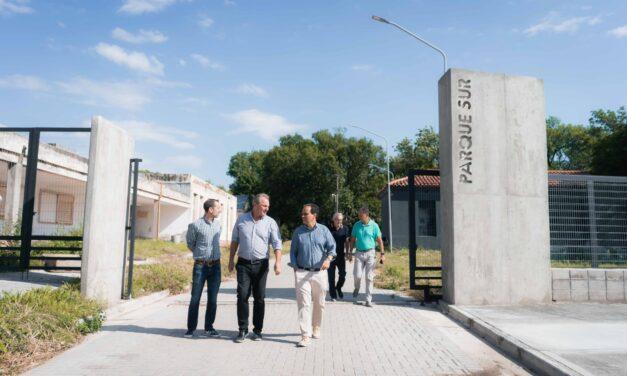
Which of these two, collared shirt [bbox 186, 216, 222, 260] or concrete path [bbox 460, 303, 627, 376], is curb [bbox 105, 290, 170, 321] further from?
concrete path [bbox 460, 303, 627, 376]

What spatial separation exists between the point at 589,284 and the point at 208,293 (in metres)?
7.44

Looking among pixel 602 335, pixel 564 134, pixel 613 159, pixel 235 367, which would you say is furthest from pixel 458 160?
pixel 564 134

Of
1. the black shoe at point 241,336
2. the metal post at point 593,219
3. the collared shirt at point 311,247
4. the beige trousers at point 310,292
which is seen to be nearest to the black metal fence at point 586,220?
the metal post at point 593,219

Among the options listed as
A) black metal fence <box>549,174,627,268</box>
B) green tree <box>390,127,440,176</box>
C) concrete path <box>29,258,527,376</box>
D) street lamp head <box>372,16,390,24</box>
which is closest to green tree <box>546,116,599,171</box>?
green tree <box>390,127,440,176</box>

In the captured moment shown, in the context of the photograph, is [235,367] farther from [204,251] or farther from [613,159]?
[613,159]

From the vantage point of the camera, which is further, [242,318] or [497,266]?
[497,266]

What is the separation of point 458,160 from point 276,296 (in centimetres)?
486

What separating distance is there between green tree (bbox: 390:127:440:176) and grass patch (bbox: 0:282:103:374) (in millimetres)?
50033

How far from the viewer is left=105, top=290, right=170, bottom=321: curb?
777 cm

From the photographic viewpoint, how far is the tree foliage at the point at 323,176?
53.9m

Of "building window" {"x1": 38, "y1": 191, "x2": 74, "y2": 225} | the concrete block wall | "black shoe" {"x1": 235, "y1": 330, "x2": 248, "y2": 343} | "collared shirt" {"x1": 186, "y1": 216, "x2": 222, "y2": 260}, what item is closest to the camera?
"black shoe" {"x1": 235, "y1": 330, "x2": 248, "y2": 343}

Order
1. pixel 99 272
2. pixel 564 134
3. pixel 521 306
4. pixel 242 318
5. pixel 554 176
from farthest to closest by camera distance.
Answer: pixel 564 134
pixel 554 176
pixel 521 306
pixel 99 272
pixel 242 318

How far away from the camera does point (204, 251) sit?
6.74 metres

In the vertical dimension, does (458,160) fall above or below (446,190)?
above
